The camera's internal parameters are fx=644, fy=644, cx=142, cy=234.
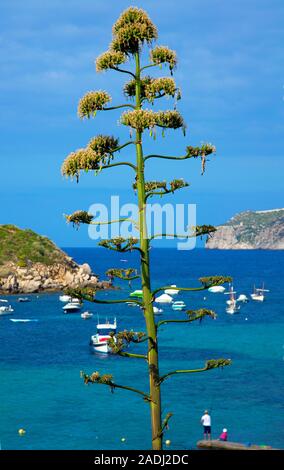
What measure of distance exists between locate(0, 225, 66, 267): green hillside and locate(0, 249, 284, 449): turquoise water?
5821 centimetres

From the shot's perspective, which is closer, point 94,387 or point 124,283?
point 94,387

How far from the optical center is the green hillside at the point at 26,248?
545 ft

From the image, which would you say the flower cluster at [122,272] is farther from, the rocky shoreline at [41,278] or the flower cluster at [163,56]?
Result: the rocky shoreline at [41,278]

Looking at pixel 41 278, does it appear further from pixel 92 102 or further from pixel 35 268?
pixel 92 102

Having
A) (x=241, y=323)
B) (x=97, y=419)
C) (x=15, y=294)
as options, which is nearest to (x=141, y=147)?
(x=97, y=419)

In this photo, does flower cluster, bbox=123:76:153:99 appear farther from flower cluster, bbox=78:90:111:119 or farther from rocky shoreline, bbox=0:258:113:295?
rocky shoreline, bbox=0:258:113:295

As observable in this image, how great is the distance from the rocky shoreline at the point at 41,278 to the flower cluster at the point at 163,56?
137 meters

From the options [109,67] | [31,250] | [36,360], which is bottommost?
[36,360]

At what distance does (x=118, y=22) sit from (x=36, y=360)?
221 feet

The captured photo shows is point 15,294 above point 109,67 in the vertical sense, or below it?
above

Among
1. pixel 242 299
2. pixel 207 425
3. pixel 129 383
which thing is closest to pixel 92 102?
pixel 207 425

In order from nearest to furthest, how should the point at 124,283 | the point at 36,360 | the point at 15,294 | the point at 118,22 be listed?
the point at 118,22
the point at 36,360
the point at 15,294
the point at 124,283

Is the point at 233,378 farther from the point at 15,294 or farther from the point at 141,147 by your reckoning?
the point at 15,294

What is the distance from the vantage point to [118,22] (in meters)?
14.0
